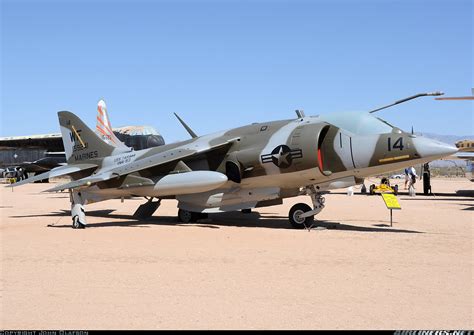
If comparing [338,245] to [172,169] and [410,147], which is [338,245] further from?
[172,169]

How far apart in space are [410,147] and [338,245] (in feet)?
10.2

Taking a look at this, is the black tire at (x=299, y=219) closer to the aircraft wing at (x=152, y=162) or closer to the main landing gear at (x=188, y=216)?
the aircraft wing at (x=152, y=162)

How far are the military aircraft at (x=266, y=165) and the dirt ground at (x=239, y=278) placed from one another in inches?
42.7

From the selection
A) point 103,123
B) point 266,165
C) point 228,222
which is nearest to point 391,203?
point 266,165

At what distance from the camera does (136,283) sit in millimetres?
6797

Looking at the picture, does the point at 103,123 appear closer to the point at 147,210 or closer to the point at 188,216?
the point at 147,210

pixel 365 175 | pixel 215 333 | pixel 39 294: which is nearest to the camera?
pixel 215 333

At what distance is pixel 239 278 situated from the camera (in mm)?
7047

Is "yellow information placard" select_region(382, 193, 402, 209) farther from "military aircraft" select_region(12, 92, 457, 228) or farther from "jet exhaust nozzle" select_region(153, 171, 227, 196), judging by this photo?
"jet exhaust nozzle" select_region(153, 171, 227, 196)

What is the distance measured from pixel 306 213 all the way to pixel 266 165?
162 cm

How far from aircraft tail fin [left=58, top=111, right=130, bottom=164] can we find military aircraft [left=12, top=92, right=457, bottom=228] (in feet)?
5.89

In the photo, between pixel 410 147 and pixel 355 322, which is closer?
pixel 355 322

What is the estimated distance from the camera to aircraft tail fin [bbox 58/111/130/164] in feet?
56.6

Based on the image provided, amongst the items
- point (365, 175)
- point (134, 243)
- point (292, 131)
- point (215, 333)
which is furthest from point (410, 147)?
point (215, 333)
